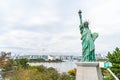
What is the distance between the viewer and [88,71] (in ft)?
50.6

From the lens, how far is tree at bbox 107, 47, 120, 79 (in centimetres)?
2624

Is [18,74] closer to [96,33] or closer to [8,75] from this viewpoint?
[8,75]

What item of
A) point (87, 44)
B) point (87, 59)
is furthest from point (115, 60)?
point (87, 59)

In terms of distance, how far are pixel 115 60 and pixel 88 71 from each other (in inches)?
459

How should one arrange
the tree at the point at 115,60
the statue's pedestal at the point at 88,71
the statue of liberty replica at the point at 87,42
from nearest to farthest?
the statue's pedestal at the point at 88,71, the statue of liberty replica at the point at 87,42, the tree at the point at 115,60

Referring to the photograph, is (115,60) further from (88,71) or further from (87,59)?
(88,71)

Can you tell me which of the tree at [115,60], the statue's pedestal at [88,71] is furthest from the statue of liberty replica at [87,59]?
the tree at [115,60]

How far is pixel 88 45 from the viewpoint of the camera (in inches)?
646

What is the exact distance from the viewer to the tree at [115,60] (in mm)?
26237

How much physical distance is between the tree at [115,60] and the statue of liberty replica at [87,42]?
10.3m

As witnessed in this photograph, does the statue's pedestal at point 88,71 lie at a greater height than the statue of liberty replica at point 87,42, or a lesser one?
lesser

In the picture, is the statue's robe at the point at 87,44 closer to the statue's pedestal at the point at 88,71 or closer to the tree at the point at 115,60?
the statue's pedestal at the point at 88,71

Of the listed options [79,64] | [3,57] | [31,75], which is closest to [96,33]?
[79,64]

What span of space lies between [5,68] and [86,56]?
936 centimetres
